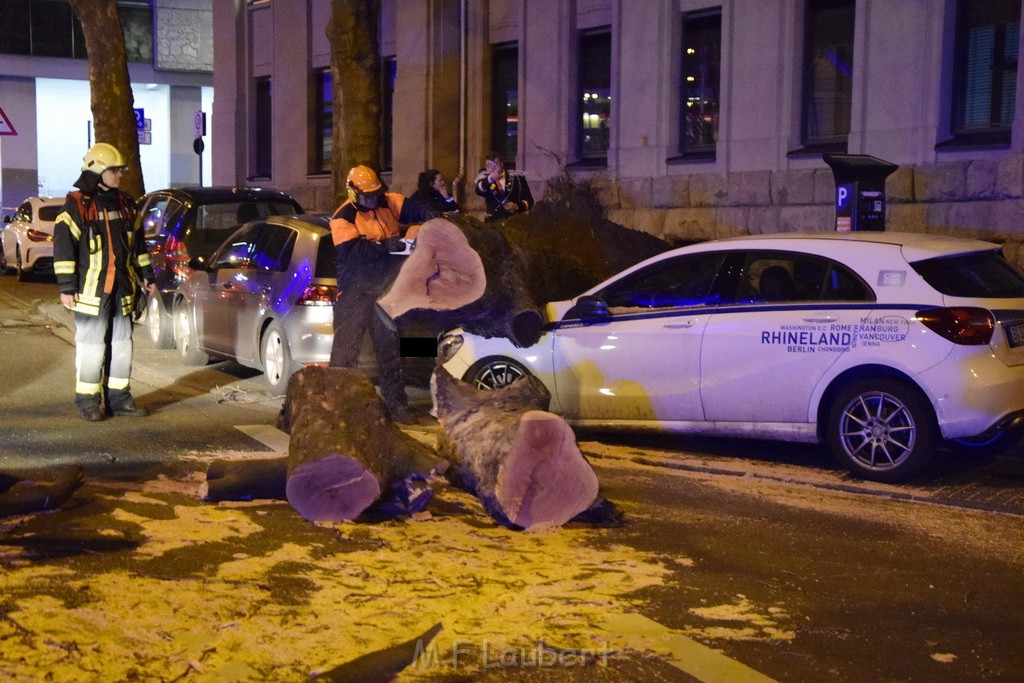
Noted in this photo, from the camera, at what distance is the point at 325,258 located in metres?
10.6

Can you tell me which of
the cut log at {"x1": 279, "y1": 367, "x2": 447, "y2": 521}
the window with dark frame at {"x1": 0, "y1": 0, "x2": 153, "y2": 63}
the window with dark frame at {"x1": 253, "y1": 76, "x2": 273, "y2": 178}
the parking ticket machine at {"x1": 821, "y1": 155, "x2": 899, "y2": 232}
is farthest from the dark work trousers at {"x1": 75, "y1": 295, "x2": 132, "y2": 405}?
the window with dark frame at {"x1": 0, "y1": 0, "x2": 153, "y2": 63}

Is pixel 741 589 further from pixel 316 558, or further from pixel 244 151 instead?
pixel 244 151

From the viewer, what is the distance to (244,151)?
101 feet

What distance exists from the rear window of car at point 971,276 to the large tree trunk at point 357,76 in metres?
11.2

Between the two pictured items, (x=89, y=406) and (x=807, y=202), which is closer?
(x=89, y=406)

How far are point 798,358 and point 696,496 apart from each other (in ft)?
3.98

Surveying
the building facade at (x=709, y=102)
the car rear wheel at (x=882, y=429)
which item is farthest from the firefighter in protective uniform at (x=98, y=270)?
the building facade at (x=709, y=102)

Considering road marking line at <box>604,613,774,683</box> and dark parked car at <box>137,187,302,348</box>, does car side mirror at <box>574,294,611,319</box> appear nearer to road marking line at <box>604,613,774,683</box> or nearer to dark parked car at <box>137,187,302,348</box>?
road marking line at <box>604,613,774,683</box>

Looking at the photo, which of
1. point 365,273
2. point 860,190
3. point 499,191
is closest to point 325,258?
point 365,273

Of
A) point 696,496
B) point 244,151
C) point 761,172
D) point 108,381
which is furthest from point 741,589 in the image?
point 244,151

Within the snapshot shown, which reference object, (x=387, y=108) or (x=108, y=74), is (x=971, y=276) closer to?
(x=387, y=108)

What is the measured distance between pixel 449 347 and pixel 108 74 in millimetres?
16730

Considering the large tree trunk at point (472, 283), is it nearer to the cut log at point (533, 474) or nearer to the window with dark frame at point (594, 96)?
the cut log at point (533, 474)

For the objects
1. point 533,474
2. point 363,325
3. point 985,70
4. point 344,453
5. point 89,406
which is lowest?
point 89,406
